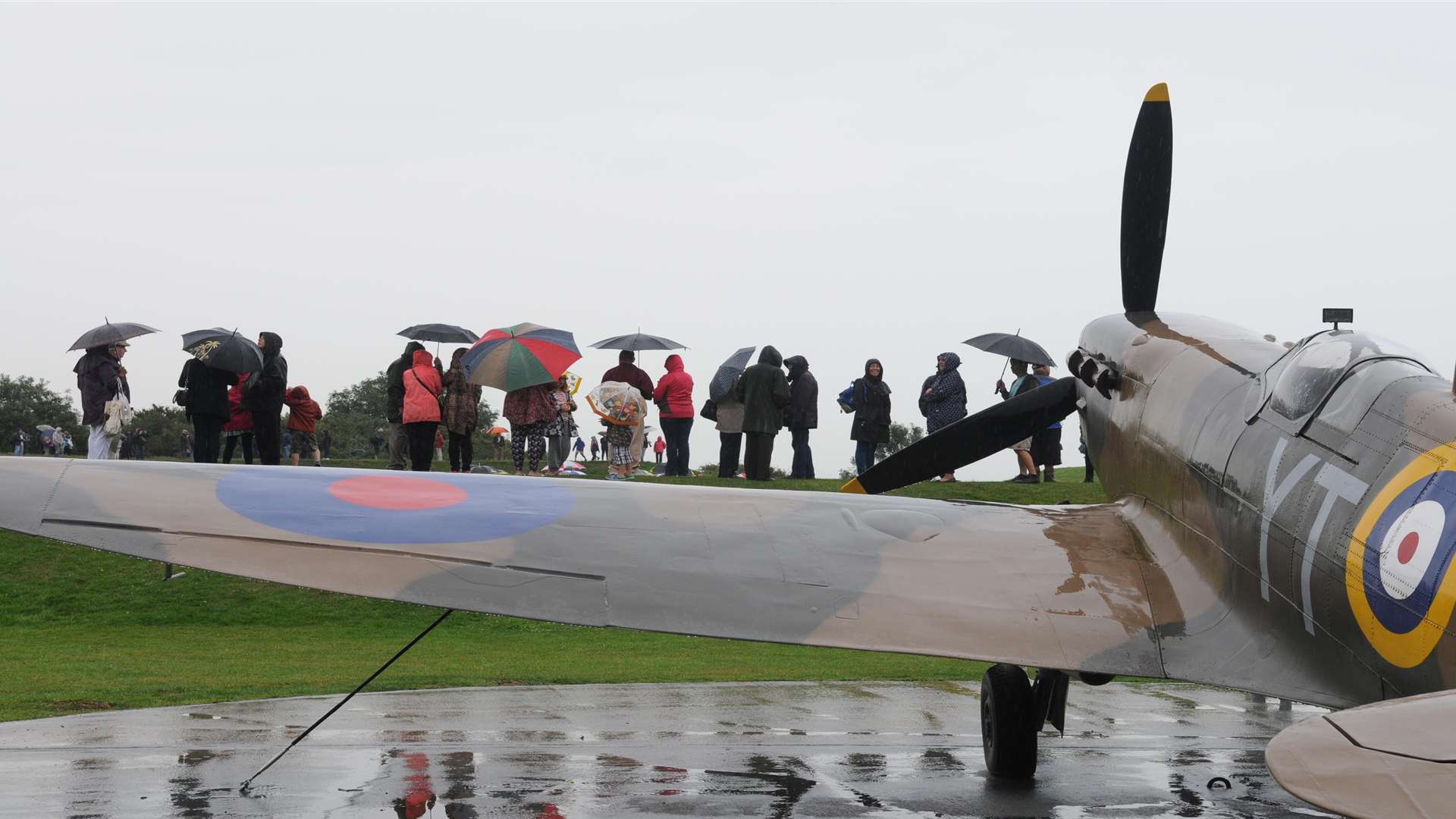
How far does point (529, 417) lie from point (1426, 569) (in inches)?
569

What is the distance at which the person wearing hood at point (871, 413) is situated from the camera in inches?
749

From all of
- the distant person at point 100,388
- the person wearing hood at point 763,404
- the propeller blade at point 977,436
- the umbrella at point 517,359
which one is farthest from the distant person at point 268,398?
the propeller blade at point 977,436

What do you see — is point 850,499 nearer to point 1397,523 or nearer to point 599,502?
point 599,502

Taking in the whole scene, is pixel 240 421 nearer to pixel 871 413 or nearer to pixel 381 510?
pixel 871 413

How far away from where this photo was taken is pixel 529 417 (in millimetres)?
18016

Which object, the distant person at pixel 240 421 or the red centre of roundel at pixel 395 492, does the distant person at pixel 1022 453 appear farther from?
the red centre of roundel at pixel 395 492

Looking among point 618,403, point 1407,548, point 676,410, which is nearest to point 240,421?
point 618,403

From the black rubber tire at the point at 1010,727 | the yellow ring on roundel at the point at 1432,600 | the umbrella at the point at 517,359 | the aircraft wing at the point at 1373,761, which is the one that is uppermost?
the umbrella at the point at 517,359

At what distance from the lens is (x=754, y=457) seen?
739 inches

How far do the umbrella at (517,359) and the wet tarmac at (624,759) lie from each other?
810cm

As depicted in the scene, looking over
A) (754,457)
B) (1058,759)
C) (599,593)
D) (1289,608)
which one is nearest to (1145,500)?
(1058,759)

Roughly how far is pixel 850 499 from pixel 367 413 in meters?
66.3

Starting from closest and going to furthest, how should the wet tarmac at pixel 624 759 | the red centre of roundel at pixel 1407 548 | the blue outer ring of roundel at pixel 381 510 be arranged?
the red centre of roundel at pixel 1407 548 < the blue outer ring of roundel at pixel 381 510 < the wet tarmac at pixel 624 759

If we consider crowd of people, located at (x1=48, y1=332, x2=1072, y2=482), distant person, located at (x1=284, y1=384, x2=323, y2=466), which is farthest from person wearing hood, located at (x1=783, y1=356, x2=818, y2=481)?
distant person, located at (x1=284, y1=384, x2=323, y2=466)
